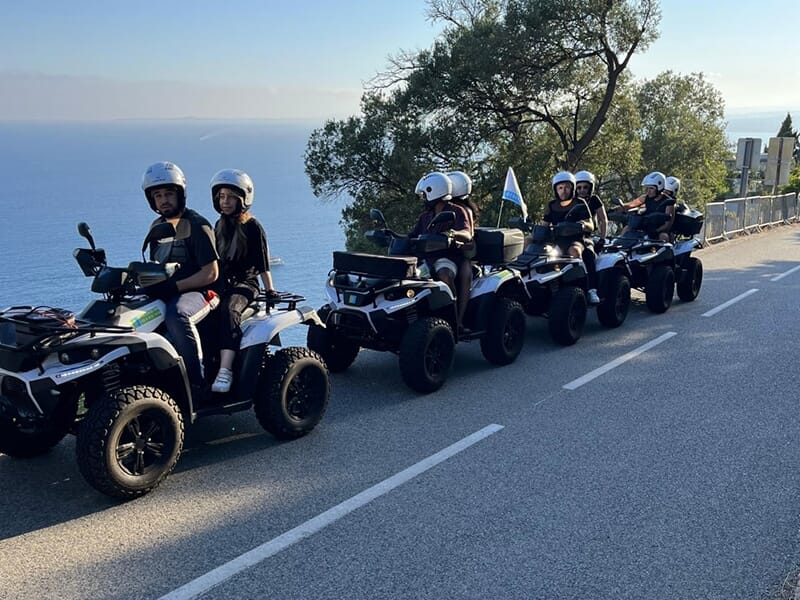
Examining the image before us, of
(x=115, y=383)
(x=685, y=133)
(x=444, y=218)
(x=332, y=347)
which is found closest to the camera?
(x=115, y=383)

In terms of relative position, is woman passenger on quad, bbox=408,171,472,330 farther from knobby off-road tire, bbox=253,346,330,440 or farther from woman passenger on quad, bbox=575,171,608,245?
woman passenger on quad, bbox=575,171,608,245

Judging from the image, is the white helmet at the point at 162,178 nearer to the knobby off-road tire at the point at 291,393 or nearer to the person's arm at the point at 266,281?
the person's arm at the point at 266,281

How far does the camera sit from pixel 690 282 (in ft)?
38.8

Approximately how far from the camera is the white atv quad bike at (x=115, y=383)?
169 inches

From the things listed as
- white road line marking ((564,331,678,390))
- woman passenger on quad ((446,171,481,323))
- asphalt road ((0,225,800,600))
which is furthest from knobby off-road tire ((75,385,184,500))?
white road line marking ((564,331,678,390))

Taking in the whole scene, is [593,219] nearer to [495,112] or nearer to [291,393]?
[291,393]

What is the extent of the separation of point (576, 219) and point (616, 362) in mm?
2471

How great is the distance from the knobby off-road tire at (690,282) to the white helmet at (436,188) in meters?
5.73

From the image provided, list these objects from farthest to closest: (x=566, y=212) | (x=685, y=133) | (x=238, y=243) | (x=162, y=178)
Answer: (x=685, y=133) → (x=566, y=212) → (x=238, y=243) → (x=162, y=178)

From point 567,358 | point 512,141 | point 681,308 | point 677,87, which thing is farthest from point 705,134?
point 567,358

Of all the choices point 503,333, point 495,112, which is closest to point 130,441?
point 503,333

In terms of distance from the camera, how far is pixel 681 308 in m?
11.4

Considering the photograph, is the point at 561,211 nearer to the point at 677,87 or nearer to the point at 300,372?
the point at 300,372

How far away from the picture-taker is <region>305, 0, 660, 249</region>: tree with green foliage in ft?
71.7
